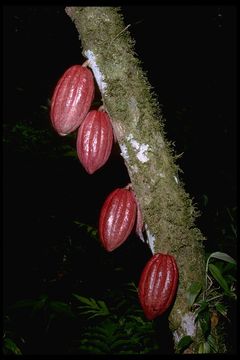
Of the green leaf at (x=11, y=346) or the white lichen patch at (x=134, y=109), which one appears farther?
the green leaf at (x=11, y=346)

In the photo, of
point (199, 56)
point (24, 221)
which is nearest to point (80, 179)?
point (24, 221)

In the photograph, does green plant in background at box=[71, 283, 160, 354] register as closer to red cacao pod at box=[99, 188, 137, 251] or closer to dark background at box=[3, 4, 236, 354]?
dark background at box=[3, 4, 236, 354]

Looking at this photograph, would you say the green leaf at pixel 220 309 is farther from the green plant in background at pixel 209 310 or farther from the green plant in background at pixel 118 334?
the green plant in background at pixel 118 334

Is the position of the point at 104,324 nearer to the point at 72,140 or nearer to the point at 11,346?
the point at 11,346

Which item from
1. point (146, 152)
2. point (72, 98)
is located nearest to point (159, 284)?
point (146, 152)

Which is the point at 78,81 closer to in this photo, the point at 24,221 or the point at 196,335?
the point at 196,335

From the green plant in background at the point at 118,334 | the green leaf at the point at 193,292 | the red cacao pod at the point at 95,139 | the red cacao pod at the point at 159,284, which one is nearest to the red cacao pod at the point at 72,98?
the red cacao pod at the point at 95,139
